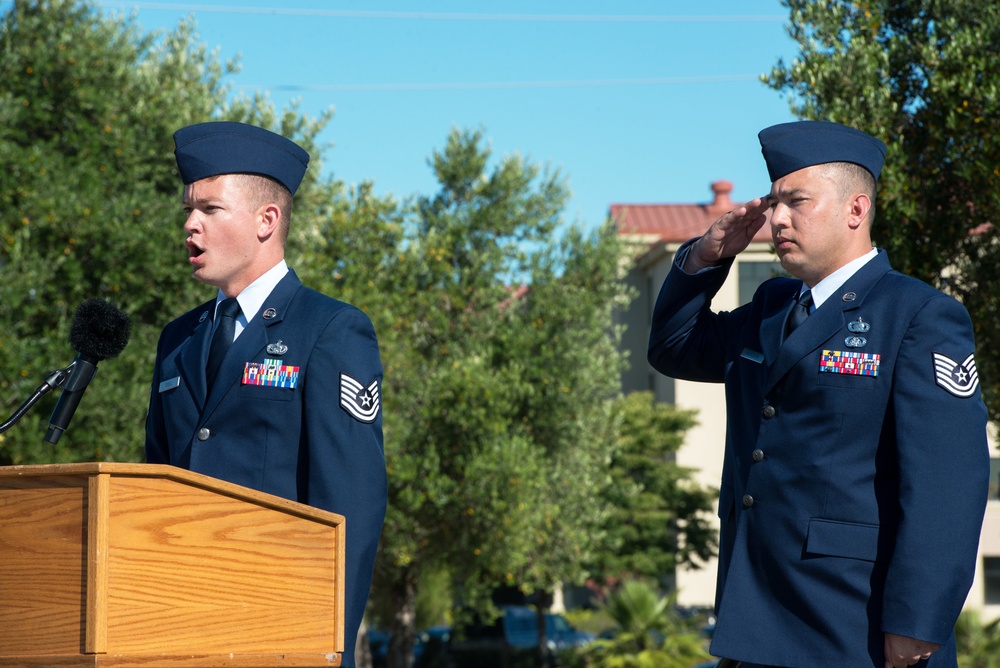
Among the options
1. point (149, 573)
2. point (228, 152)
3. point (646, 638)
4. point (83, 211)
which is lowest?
point (646, 638)

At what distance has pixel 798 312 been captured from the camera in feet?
10.9

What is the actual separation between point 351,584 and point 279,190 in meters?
1.20

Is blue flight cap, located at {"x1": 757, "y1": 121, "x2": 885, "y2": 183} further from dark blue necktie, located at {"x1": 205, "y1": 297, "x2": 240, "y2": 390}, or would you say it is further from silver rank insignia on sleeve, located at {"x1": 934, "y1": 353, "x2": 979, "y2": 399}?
dark blue necktie, located at {"x1": 205, "y1": 297, "x2": 240, "y2": 390}

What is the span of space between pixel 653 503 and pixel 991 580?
1345 cm

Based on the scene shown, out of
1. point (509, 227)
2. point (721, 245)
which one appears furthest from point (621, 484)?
point (721, 245)

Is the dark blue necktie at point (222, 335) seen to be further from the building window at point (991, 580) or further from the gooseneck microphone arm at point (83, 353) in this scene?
the building window at point (991, 580)

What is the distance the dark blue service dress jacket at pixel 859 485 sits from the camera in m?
2.87

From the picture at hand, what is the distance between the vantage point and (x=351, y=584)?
297 cm

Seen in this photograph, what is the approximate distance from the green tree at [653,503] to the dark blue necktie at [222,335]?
29.2 m

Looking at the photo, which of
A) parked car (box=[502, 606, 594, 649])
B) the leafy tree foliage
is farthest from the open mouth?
parked car (box=[502, 606, 594, 649])

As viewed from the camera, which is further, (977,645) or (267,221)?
(977,645)

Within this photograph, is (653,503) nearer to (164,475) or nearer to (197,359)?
(197,359)

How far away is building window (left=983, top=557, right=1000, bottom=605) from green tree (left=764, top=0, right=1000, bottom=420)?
3353 cm

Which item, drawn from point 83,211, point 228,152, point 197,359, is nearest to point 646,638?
point 83,211
